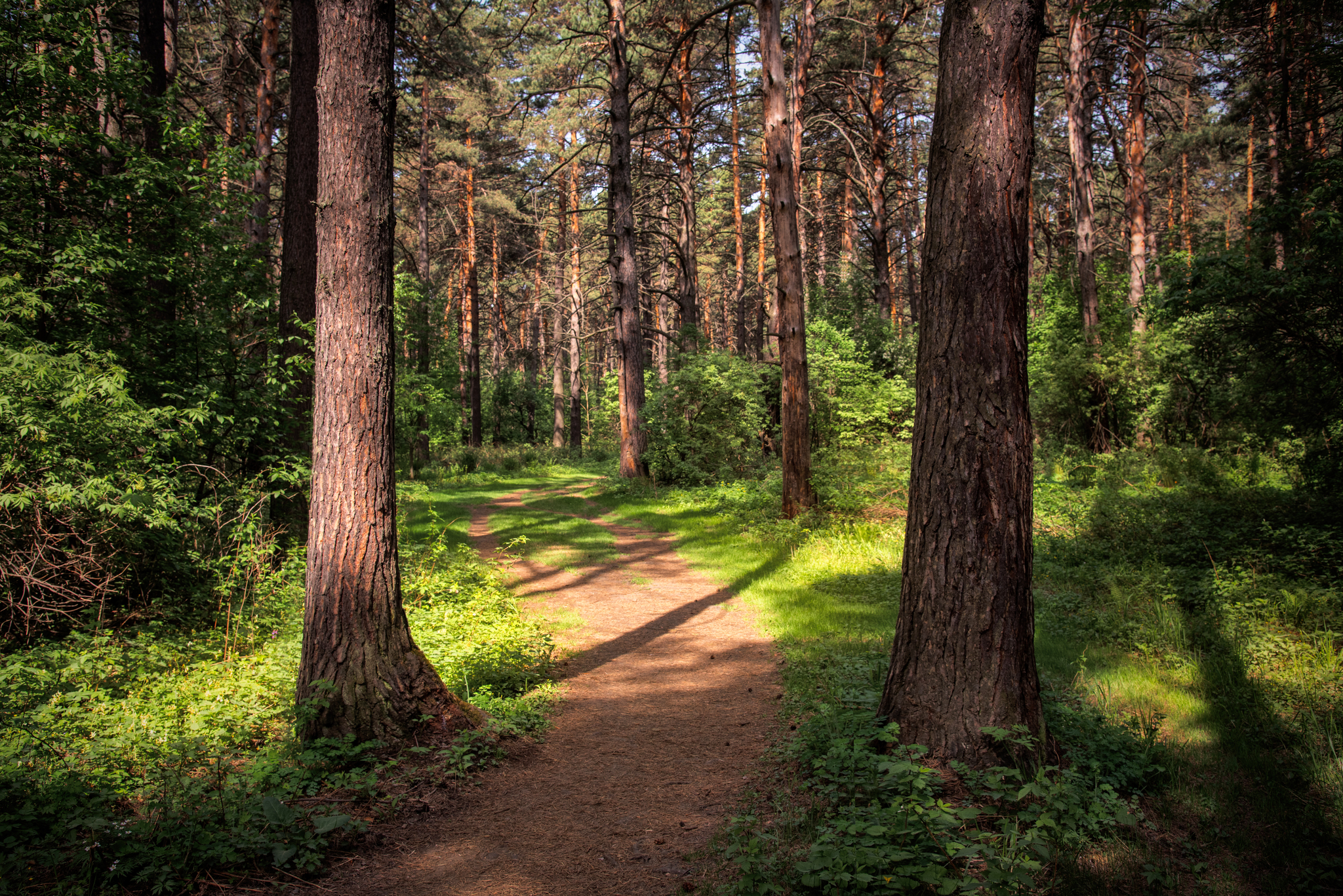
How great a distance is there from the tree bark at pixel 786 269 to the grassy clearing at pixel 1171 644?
1022 mm

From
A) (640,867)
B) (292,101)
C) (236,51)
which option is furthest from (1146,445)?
(236,51)

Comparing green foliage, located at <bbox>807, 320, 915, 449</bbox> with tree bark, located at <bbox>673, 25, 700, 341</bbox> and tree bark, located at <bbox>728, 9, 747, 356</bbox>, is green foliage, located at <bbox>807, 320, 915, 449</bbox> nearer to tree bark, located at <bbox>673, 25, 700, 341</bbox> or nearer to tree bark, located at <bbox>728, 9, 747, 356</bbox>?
tree bark, located at <bbox>673, 25, 700, 341</bbox>

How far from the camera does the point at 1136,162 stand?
17.8 metres

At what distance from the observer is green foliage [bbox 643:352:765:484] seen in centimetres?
1619

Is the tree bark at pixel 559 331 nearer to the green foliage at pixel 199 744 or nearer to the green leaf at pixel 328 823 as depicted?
the green foliage at pixel 199 744

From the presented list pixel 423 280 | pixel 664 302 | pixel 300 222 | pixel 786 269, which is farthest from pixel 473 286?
pixel 664 302

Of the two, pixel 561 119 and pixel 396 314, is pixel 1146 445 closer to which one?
pixel 396 314

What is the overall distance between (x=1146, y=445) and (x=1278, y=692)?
11.0 meters

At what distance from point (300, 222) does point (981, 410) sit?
26.8 feet

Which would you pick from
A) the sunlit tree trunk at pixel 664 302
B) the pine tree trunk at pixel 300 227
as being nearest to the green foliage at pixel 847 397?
the sunlit tree trunk at pixel 664 302

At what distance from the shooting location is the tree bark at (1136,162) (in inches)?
659

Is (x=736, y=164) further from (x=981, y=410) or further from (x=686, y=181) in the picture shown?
(x=981, y=410)

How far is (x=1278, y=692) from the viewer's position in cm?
476

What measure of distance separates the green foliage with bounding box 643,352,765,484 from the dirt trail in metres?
8.44
